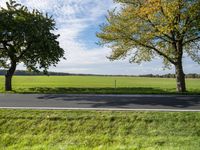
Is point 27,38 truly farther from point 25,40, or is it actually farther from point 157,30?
point 157,30

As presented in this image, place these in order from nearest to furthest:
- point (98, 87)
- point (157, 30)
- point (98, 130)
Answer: point (98, 130)
point (157, 30)
point (98, 87)

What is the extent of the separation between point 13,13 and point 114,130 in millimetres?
19387

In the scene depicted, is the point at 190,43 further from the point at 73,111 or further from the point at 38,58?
the point at 73,111

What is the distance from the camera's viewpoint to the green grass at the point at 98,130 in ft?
34.1

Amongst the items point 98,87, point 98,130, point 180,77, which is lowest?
point 98,130

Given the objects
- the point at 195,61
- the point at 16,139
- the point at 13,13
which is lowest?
the point at 16,139

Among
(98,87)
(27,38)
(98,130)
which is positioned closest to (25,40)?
(27,38)

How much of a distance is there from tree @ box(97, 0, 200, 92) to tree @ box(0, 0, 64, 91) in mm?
5586

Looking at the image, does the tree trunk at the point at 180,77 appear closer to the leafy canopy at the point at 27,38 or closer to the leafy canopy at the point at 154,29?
the leafy canopy at the point at 154,29

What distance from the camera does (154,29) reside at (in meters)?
23.2

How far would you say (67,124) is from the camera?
12047mm

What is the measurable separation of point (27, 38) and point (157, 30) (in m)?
10.9

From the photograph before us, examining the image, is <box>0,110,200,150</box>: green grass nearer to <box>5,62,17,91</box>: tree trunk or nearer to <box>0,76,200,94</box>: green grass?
<box>0,76,200,94</box>: green grass

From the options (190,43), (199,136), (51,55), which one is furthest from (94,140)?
(51,55)
